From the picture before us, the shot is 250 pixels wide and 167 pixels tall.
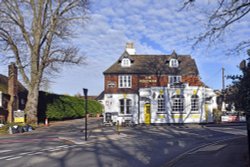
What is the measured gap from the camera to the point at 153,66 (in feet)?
163

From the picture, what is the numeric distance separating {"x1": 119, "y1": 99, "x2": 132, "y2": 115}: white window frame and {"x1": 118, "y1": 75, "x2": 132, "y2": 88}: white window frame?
1903 mm

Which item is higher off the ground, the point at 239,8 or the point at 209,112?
the point at 239,8

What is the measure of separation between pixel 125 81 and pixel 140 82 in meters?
1.92

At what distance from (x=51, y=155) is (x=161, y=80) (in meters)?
33.5

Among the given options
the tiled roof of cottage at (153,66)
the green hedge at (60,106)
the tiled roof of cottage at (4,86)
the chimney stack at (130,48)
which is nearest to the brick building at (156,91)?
the tiled roof of cottage at (153,66)

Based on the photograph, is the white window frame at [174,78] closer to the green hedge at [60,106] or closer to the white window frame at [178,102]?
the white window frame at [178,102]

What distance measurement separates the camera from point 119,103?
46094 millimetres

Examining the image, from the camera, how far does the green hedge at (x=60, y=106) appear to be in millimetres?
49531

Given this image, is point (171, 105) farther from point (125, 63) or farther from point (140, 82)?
point (125, 63)

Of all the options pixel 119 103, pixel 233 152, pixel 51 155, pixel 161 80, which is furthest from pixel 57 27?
pixel 233 152

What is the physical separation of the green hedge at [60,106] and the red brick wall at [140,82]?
8660mm

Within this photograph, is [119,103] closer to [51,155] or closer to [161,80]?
[161,80]

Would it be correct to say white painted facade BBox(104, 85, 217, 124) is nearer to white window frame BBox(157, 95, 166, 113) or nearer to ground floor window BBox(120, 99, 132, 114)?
white window frame BBox(157, 95, 166, 113)

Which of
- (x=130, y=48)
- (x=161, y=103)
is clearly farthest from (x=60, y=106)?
(x=161, y=103)
